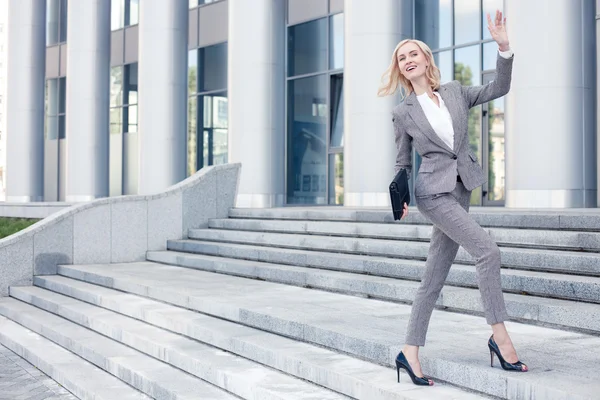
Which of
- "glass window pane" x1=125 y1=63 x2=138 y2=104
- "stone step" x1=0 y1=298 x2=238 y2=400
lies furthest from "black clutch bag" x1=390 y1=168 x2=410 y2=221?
"glass window pane" x1=125 y1=63 x2=138 y2=104

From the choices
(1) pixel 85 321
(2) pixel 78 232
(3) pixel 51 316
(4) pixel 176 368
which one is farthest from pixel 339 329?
(2) pixel 78 232

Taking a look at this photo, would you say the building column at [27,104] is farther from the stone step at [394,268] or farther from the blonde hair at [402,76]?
the blonde hair at [402,76]

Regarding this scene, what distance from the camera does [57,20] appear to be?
33969mm

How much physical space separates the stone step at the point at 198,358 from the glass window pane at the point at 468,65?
11315 mm

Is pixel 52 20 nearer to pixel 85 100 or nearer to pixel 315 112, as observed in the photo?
pixel 85 100

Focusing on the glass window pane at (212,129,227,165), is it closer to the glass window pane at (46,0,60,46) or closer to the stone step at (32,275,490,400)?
the glass window pane at (46,0,60,46)

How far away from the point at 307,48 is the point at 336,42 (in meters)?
1.19

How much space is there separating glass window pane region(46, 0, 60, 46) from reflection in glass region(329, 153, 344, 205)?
707 inches

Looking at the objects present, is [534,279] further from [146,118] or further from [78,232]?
[146,118]

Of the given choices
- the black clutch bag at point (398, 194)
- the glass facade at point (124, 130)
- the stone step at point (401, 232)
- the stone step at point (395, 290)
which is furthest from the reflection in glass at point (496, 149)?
the glass facade at point (124, 130)

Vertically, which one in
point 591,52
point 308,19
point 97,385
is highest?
point 308,19

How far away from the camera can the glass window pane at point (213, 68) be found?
25891 mm

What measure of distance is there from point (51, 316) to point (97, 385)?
3.45 m

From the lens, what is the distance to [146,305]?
8781 millimetres
